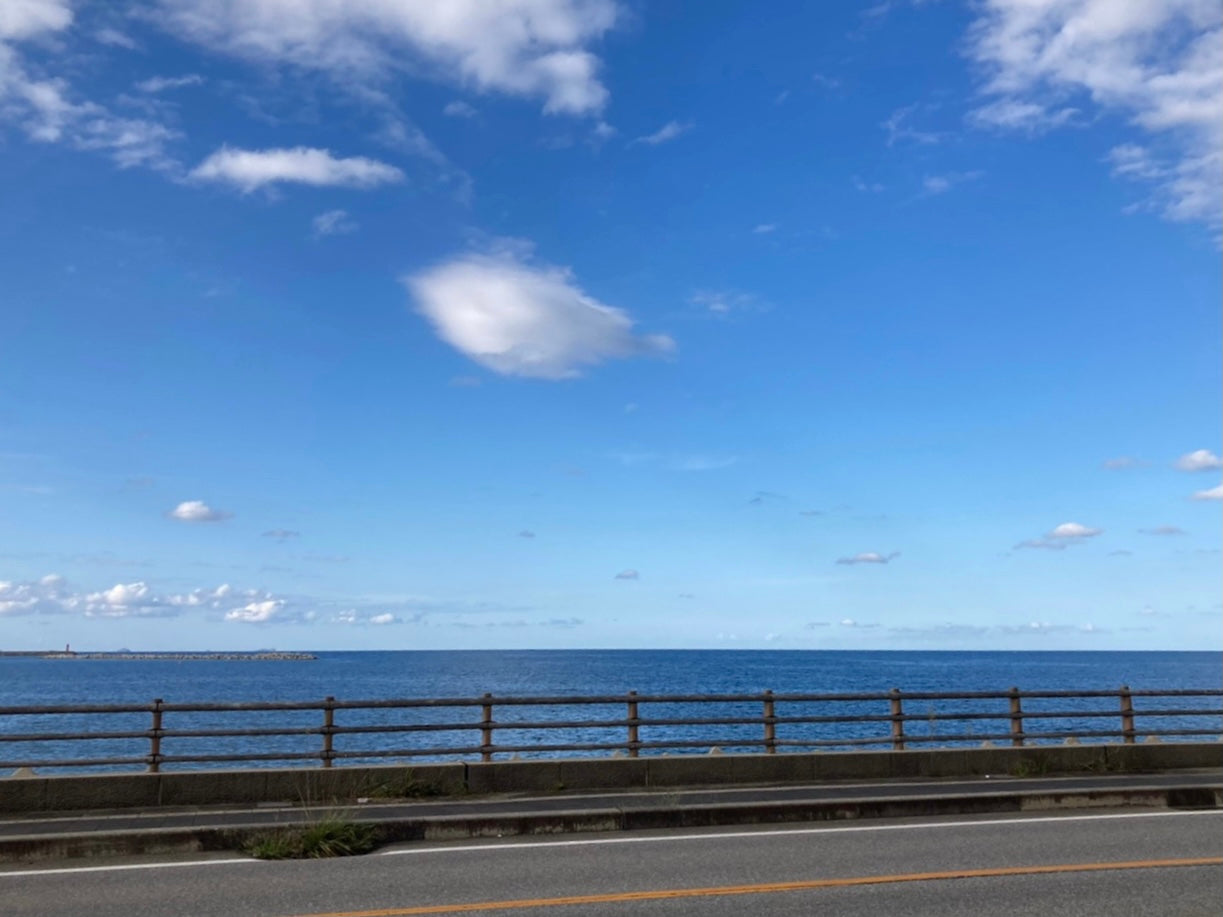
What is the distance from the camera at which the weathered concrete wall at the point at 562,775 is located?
13.8m

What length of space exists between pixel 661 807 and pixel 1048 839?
4317 millimetres

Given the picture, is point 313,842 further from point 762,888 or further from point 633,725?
point 633,725

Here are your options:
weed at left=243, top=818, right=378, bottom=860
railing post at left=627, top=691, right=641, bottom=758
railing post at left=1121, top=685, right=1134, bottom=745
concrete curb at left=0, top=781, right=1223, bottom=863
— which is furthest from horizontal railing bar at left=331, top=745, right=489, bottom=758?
railing post at left=1121, top=685, right=1134, bottom=745

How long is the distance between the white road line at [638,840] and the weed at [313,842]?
0.22 m

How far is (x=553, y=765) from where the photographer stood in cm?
1514

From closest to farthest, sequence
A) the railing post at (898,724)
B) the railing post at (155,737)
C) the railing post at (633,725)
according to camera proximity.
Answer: the railing post at (155,737)
the railing post at (633,725)
the railing post at (898,724)

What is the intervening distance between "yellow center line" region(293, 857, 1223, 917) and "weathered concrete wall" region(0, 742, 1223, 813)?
19.5 feet

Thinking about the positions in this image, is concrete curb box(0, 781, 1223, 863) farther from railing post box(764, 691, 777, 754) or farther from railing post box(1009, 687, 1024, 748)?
railing post box(1009, 687, 1024, 748)

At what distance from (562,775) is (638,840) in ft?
11.1

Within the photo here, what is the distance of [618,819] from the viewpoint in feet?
41.4

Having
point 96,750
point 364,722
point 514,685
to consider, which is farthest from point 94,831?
point 514,685

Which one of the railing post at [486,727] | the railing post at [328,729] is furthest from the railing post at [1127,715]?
the railing post at [328,729]

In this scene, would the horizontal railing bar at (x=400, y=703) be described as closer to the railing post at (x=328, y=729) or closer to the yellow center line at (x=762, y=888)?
the railing post at (x=328, y=729)

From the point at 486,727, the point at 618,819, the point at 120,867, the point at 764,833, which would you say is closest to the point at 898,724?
the point at 764,833
